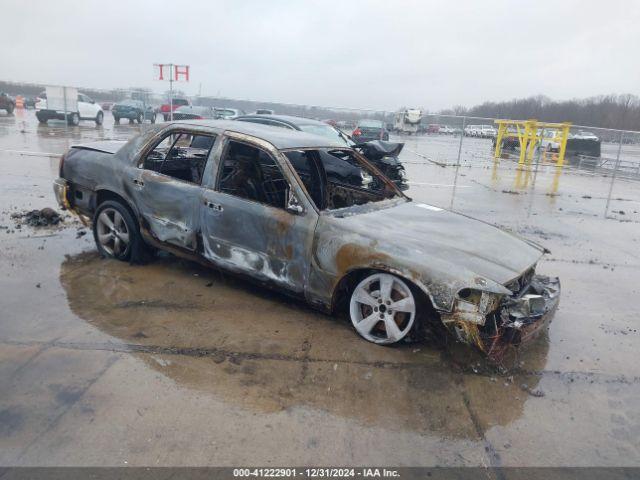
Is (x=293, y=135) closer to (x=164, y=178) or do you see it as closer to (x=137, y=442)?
(x=164, y=178)

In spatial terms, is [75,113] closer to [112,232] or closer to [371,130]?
[371,130]

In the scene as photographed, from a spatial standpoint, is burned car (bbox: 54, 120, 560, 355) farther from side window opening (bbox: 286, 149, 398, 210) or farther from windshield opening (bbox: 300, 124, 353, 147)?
windshield opening (bbox: 300, 124, 353, 147)

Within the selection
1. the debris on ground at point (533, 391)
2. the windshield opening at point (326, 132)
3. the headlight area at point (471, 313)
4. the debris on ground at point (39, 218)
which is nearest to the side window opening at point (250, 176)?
the headlight area at point (471, 313)

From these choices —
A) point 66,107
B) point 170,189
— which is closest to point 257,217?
point 170,189

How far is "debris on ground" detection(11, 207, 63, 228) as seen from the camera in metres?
6.52

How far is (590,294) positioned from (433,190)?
22.8 ft

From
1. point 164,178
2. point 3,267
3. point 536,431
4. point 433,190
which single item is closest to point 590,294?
point 536,431

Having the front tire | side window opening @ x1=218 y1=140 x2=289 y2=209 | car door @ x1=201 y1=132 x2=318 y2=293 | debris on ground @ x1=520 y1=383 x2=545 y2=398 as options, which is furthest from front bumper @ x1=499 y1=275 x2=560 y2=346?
the front tire

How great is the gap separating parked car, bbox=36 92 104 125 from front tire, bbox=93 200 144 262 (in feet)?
64.2

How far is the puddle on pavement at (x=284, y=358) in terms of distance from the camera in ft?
10.2

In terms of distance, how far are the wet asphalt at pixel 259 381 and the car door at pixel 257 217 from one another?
17.3 inches

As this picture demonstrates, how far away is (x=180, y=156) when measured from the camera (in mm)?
5391

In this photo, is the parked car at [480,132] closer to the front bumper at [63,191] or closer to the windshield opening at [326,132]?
the windshield opening at [326,132]

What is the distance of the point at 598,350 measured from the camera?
4.11 metres
